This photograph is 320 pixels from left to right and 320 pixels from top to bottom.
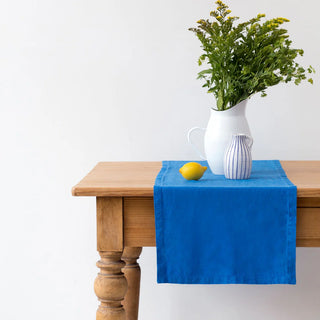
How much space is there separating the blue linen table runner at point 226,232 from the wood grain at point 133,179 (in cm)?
5

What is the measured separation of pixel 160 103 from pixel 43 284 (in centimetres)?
83

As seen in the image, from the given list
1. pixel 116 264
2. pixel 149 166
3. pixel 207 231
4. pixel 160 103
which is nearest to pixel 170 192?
pixel 207 231

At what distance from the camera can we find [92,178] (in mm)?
1714

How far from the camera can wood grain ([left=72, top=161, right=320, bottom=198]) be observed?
157 centimetres

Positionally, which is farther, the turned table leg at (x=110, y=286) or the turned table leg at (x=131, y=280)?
the turned table leg at (x=131, y=280)

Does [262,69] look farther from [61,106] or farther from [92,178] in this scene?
[61,106]

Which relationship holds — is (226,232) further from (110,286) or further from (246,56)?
(246,56)

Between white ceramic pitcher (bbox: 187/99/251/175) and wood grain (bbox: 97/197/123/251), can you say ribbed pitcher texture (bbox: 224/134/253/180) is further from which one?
wood grain (bbox: 97/197/123/251)

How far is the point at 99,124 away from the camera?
2.29m

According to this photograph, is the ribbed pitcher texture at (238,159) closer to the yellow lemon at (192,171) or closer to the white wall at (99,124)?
the yellow lemon at (192,171)

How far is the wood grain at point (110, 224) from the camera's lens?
5.28 feet

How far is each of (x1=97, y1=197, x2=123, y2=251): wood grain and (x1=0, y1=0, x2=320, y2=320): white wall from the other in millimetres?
692

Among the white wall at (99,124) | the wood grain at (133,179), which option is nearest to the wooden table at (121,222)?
the wood grain at (133,179)

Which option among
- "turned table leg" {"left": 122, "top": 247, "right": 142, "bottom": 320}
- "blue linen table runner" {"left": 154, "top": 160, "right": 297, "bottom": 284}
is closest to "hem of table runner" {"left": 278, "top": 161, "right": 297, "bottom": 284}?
"blue linen table runner" {"left": 154, "top": 160, "right": 297, "bottom": 284}
